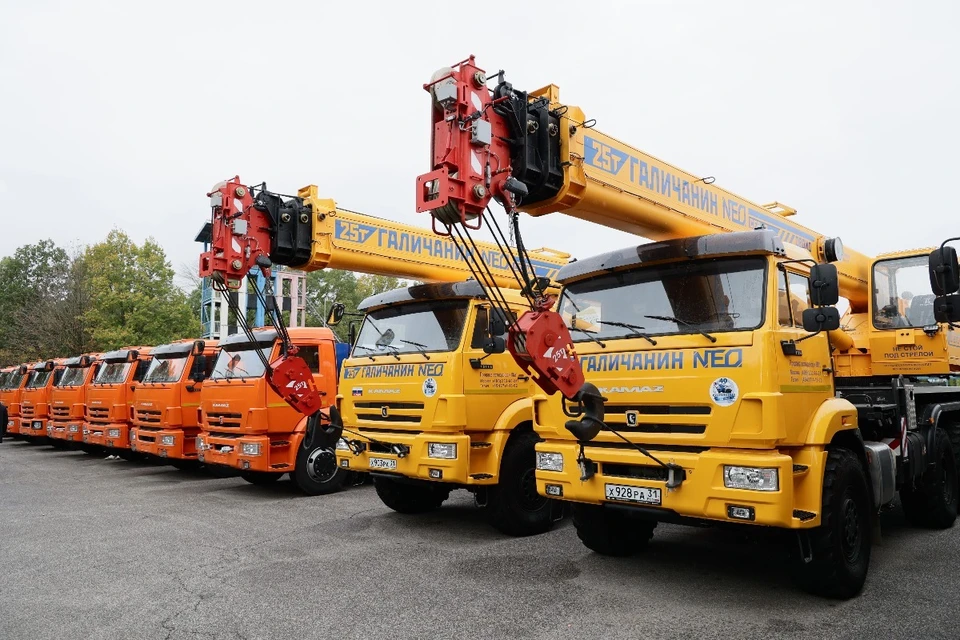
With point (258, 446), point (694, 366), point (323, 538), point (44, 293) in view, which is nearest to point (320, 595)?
point (323, 538)

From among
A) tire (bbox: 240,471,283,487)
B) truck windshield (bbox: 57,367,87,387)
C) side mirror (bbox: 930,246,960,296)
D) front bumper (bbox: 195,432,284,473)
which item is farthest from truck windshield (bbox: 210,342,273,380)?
truck windshield (bbox: 57,367,87,387)

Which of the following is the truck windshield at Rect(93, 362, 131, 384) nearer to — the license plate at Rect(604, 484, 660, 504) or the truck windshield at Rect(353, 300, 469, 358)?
the truck windshield at Rect(353, 300, 469, 358)

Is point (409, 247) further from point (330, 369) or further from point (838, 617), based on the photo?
point (838, 617)

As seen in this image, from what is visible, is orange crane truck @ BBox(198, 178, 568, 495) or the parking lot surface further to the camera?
orange crane truck @ BBox(198, 178, 568, 495)

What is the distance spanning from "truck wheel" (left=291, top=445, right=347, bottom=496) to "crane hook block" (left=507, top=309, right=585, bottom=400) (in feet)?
19.1

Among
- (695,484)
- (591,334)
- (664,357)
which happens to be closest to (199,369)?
(591,334)

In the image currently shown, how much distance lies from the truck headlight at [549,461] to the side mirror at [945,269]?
11.8ft

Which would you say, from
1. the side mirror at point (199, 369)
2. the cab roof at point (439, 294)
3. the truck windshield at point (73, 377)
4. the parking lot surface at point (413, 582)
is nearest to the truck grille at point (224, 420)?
the side mirror at point (199, 369)

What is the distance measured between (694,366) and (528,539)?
9.71 feet

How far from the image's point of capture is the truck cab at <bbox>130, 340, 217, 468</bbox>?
39.2 feet

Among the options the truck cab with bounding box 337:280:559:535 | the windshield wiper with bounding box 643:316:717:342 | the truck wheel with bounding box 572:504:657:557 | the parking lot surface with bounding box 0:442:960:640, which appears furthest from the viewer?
the truck cab with bounding box 337:280:559:535

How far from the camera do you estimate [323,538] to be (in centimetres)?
705

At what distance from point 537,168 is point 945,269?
365cm

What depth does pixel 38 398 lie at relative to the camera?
756 inches
